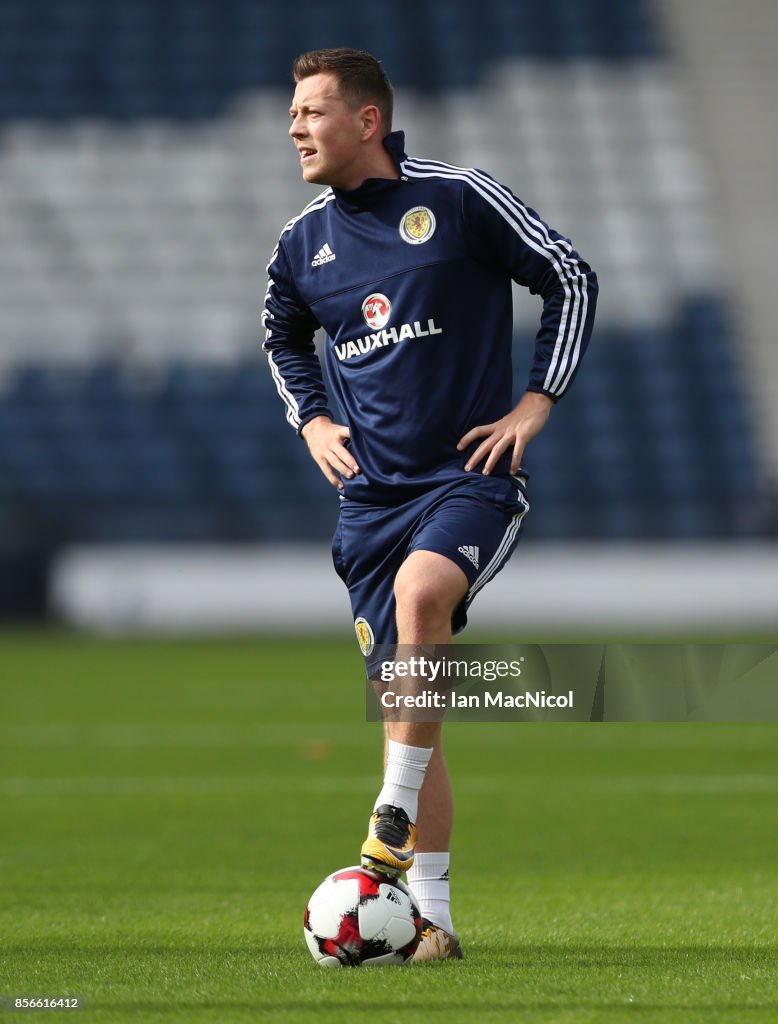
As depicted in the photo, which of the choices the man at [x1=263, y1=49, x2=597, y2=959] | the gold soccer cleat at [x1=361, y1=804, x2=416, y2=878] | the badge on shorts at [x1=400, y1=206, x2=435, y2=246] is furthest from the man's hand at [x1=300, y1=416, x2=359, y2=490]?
the gold soccer cleat at [x1=361, y1=804, x2=416, y2=878]

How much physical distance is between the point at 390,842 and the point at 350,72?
1.64 metres

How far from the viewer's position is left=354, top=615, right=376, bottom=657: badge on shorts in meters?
3.79

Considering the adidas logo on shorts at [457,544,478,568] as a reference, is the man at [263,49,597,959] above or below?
above

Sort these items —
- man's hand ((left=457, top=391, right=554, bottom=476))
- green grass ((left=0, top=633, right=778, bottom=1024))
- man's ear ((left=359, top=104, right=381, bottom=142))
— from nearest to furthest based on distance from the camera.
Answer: green grass ((left=0, top=633, right=778, bottom=1024)) → man's hand ((left=457, top=391, right=554, bottom=476)) → man's ear ((left=359, top=104, right=381, bottom=142))

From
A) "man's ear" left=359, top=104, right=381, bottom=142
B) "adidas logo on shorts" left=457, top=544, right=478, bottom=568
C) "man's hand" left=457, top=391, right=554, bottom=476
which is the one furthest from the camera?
"man's ear" left=359, top=104, right=381, bottom=142

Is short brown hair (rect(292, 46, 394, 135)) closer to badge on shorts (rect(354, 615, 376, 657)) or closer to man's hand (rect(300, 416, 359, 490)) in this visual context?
man's hand (rect(300, 416, 359, 490))

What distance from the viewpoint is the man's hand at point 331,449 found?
3887mm

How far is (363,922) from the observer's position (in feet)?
11.3

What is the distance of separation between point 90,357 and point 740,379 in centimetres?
720

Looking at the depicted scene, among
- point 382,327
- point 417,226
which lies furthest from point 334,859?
point 417,226

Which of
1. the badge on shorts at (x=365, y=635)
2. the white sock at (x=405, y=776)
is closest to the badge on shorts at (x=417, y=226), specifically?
the badge on shorts at (x=365, y=635)

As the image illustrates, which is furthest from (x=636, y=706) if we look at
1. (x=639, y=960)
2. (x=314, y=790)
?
(x=314, y=790)

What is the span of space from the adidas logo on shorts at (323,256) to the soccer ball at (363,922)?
52.4 inches
